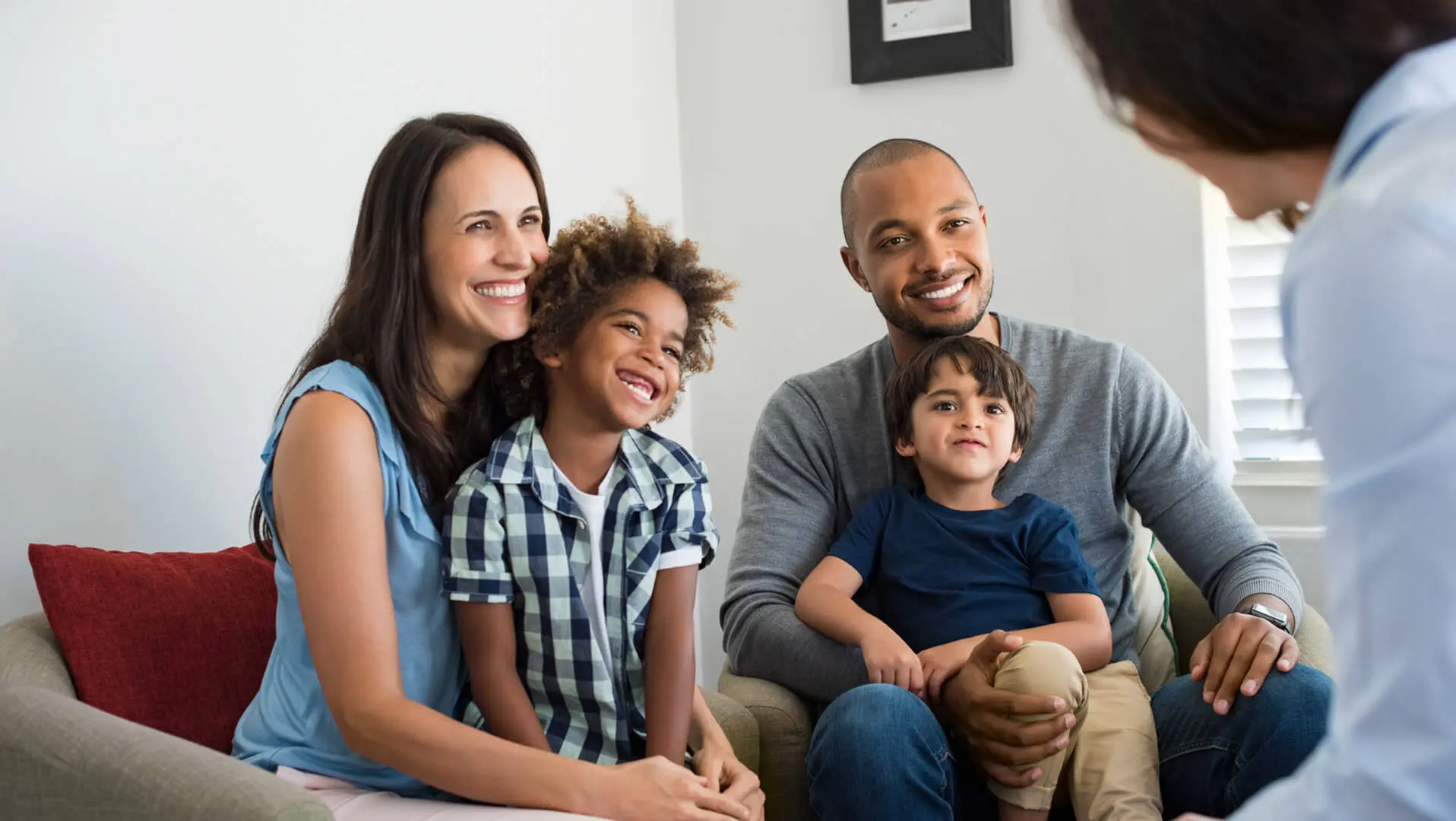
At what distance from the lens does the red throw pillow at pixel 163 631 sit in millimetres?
1438

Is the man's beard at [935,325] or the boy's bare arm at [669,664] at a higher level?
the man's beard at [935,325]

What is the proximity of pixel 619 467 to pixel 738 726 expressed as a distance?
0.41 meters

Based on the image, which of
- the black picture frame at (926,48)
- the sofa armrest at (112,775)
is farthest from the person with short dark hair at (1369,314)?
the black picture frame at (926,48)

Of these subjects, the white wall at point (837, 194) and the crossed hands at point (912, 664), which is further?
the white wall at point (837, 194)

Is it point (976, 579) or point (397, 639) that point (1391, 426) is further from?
point (976, 579)

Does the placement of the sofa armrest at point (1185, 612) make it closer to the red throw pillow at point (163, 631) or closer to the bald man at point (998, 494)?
the bald man at point (998, 494)

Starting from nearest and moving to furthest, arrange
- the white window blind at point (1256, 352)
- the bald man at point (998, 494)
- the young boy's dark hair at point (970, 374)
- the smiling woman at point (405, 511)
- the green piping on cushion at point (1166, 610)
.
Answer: the smiling woman at point (405, 511) → the bald man at point (998, 494) → the young boy's dark hair at point (970, 374) → the green piping on cushion at point (1166, 610) → the white window blind at point (1256, 352)

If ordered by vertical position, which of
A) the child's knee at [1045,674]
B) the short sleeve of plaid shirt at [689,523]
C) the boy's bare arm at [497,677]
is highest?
the short sleeve of plaid shirt at [689,523]

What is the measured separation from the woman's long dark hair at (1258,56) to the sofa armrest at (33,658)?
1.20 metres

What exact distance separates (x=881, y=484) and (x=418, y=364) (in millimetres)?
807

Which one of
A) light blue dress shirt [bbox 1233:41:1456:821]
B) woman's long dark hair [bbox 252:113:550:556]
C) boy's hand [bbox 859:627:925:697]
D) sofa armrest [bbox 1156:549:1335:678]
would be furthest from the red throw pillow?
sofa armrest [bbox 1156:549:1335:678]

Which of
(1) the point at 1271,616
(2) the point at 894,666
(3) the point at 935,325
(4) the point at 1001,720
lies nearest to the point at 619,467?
(2) the point at 894,666

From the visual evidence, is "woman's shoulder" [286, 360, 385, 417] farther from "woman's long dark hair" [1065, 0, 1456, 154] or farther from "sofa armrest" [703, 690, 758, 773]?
"woman's long dark hair" [1065, 0, 1456, 154]

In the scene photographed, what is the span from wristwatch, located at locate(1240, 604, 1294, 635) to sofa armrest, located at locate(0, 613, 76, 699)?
1.44m
